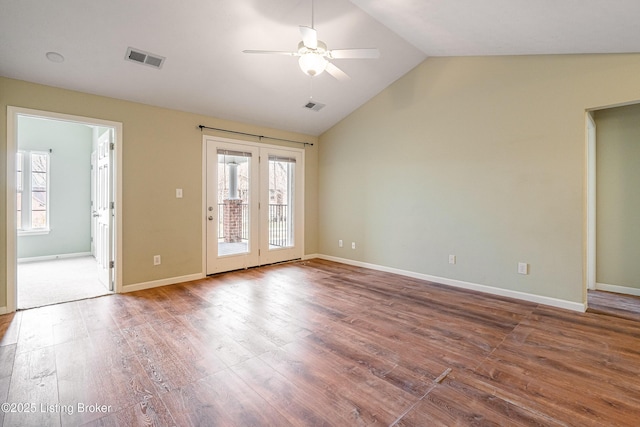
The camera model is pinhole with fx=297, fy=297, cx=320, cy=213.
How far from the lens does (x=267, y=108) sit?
189 inches

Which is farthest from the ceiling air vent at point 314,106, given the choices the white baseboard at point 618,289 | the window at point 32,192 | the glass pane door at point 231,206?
the window at point 32,192

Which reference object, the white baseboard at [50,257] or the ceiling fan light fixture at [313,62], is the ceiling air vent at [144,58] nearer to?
the ceiling fan light fixture at [313,62]

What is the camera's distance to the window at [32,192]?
229 inches

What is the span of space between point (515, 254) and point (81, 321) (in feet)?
16.4

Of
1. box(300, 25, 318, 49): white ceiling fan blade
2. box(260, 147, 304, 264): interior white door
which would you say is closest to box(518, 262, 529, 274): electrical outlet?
box(300, 25, 318, 49): white ceiling fan blade

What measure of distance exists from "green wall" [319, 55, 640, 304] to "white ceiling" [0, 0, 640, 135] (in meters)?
0.32

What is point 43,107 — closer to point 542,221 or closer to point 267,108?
point 267,108

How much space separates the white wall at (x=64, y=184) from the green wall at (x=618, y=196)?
367 inches

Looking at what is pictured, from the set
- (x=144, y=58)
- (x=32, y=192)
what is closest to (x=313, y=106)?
(x=144, y=58)

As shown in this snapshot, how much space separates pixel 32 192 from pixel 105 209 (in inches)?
127

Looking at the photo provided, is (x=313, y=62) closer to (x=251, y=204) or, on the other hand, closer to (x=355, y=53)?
(x=355, y=53)

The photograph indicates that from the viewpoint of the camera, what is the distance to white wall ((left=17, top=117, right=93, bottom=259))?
588 cm

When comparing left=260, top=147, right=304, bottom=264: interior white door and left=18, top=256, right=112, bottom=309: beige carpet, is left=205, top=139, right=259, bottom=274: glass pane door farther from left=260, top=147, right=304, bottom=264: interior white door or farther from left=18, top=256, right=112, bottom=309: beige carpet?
left=18, top=256, right=112, bottom=309: beige carpet

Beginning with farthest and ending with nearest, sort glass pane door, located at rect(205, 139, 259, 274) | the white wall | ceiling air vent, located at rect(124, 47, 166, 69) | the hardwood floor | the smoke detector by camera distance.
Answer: the white wall, the smoke detector, glass pane door, located at rect(205, 139, 259, 274), ceiling air vent, located at rect(124, 47, 166, 69), the hardwood floor
